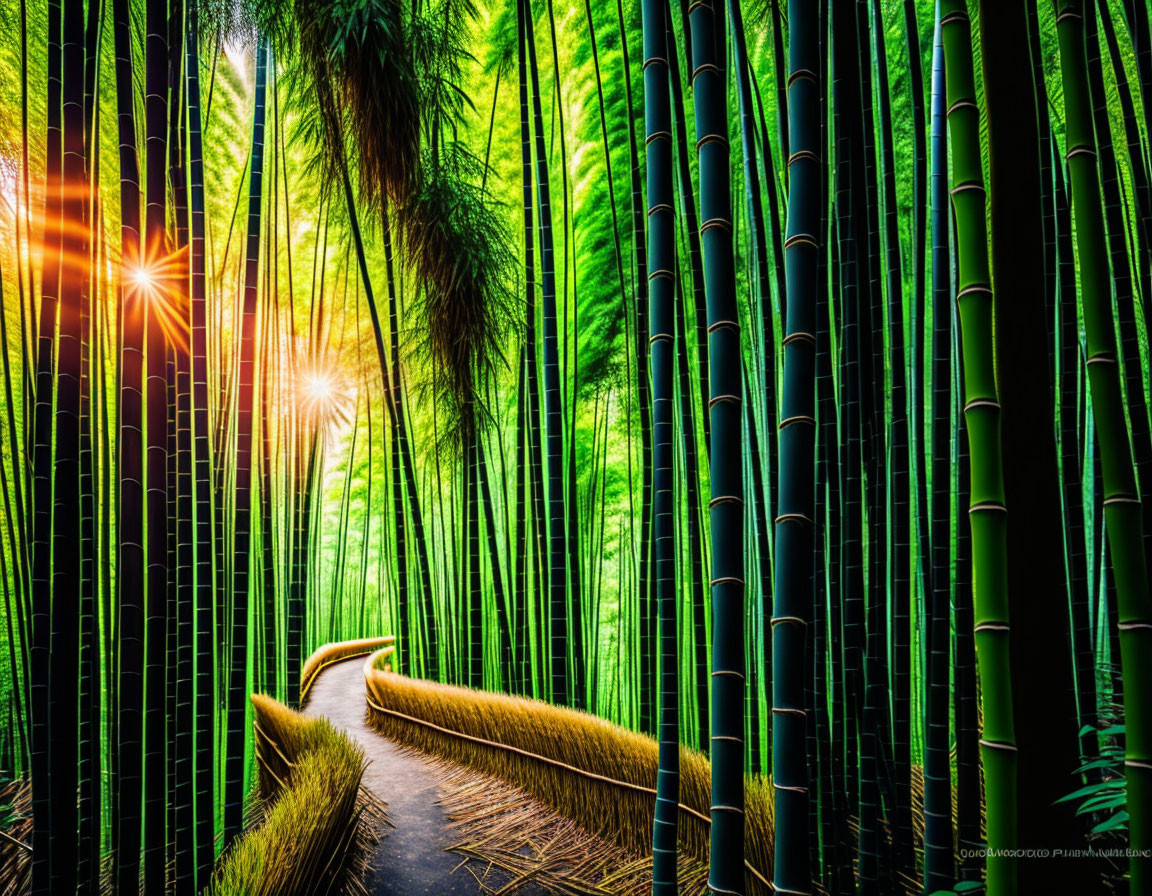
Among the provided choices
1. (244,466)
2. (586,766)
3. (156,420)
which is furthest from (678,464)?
(156,420)

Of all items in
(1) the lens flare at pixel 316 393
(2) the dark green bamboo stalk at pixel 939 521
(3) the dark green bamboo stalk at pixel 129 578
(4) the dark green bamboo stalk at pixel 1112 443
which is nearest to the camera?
(4) the dark green bamboo stalk at pixel 1112 443

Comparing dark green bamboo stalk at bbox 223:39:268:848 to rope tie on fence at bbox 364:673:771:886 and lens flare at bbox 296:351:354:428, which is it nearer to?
rope tie on fence at bbox 364:673:771:886

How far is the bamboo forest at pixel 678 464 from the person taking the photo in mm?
700

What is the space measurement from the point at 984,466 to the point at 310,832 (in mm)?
1751

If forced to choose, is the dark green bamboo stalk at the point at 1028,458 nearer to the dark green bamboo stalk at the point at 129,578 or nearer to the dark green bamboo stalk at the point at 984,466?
the dark green bamboo stalk at the point at 984,466

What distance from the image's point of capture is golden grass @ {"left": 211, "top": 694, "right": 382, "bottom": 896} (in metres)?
1.53

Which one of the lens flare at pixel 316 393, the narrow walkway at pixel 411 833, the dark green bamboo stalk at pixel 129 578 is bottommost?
the narrow walkway at pixel 411 833

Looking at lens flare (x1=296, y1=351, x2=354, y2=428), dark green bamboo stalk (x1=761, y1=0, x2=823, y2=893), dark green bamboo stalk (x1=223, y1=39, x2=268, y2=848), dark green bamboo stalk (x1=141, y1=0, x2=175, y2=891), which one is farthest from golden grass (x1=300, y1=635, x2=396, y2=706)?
dark green bamboo stalk (x1=761, y1=0, x2=823, y2=893)

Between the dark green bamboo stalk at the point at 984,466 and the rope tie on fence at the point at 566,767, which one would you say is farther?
the rope tie on fence at the point at 566,767

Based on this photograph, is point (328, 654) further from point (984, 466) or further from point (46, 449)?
point (984, 466)

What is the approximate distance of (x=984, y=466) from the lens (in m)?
0.66

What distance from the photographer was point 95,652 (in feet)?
7.11

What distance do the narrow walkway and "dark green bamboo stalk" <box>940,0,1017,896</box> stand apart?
1882mm

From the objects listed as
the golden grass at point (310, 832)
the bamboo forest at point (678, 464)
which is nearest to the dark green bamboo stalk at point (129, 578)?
the bamboo forest at point (678, 464)
